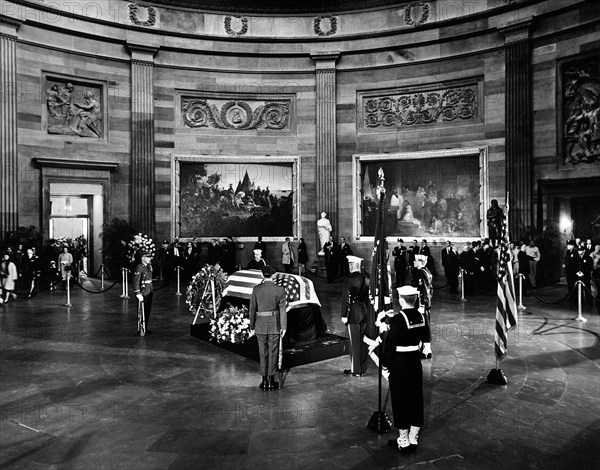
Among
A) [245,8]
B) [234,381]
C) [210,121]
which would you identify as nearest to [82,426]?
[234,381]

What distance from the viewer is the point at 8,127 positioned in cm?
1753

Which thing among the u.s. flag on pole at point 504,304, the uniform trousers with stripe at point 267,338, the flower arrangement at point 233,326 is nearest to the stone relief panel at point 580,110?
the u.s. flag on pole at point 504,304

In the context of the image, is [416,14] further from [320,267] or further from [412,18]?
[320,267]

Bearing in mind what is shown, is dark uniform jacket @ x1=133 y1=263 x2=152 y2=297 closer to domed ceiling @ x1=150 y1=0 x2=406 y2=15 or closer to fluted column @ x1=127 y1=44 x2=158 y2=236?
fluted column @ x1=127 y1=44 x2=158 y2=236

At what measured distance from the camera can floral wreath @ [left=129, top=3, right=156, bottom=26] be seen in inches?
800

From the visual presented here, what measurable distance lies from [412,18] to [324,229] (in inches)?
362

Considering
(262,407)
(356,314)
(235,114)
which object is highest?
(235,114)

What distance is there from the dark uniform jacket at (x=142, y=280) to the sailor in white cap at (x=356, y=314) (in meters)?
4.52

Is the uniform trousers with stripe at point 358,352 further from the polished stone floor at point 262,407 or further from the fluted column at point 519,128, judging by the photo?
the fluted column at point 519,128

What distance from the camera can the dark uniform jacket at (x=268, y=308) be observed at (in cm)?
734

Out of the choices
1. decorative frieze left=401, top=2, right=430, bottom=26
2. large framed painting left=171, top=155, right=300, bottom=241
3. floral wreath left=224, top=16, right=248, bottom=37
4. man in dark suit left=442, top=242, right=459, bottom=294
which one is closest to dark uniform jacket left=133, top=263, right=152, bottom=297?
man in dark suit left=442, top=242, right=459, bottom=294

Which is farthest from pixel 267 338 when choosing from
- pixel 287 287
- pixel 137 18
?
pixel 137 18

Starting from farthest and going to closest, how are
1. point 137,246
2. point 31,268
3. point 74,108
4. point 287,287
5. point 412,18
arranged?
point 412,18, point 74,108, point 137,246, point 31,268, point 287,287

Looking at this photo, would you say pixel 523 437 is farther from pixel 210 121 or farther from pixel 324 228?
pixel 210 121
